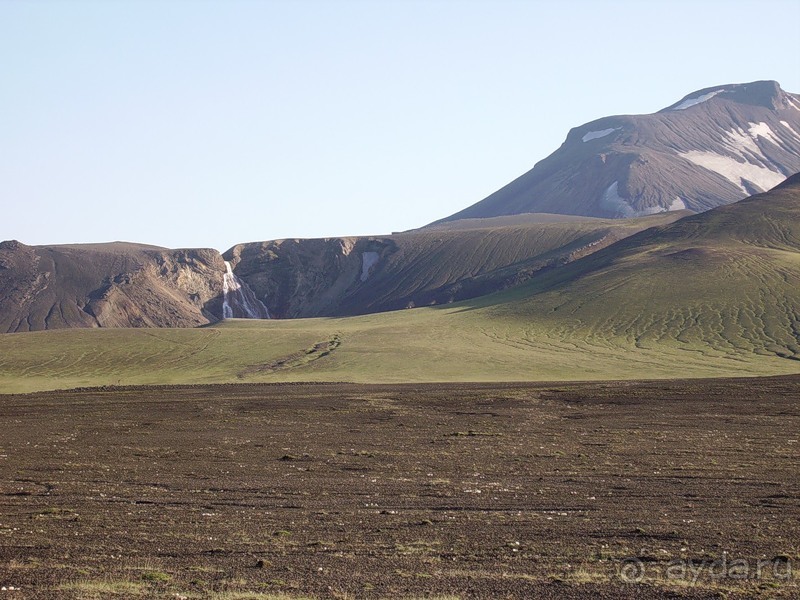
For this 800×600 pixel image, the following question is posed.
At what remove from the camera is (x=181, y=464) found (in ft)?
104

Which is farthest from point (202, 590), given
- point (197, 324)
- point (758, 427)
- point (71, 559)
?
point (197, 324)

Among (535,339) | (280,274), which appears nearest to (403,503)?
(535,339)

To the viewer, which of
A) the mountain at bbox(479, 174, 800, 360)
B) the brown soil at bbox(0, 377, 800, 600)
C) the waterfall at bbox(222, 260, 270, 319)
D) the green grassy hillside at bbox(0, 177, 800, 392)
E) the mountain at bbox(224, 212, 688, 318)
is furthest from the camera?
the waterfall at bbox(222, 260, 270, 319)

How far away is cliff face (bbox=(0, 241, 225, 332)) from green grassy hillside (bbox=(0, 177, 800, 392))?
147 feet

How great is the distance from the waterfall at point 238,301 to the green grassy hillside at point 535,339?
51.6 meters

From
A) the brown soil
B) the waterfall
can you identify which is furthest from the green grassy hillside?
the waterfall

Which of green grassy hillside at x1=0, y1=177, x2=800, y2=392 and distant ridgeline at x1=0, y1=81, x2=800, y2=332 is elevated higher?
distant ridgeline at x1=0, y1=81, x2=800, y2=332

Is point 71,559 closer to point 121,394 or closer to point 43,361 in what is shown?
point 121,394

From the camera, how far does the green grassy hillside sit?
78.2 meters

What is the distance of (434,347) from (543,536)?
225ft

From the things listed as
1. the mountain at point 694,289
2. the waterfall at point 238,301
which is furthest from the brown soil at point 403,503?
the waterfall at point 238,301

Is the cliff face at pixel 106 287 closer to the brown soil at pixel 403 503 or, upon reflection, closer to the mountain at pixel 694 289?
the mountain at pixel 694 289

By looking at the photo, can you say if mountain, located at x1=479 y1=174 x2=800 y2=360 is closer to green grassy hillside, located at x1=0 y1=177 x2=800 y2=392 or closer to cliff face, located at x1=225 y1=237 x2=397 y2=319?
green grassy hillside, located at x1=0 y1=177 x2=800 y2=392

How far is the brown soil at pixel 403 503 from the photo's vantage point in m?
16.5
